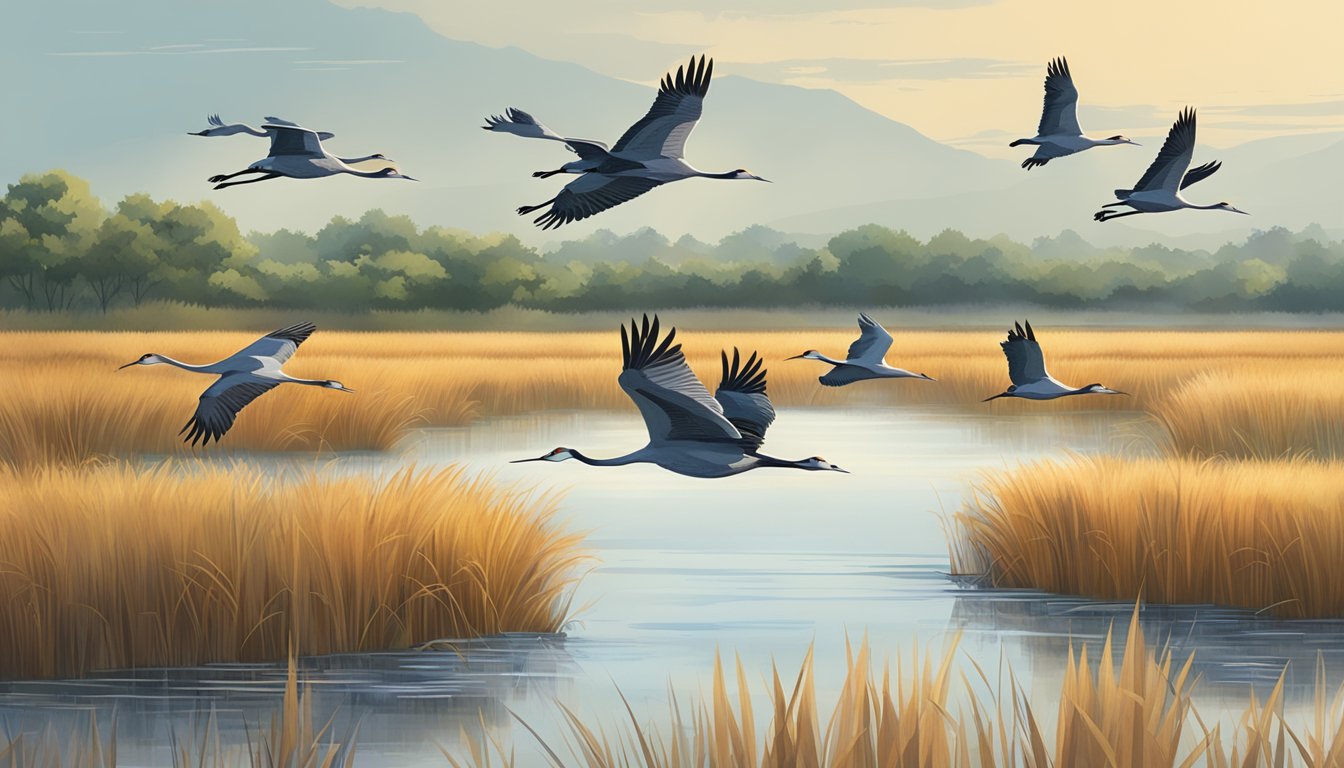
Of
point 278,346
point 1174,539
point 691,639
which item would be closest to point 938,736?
point 691,639

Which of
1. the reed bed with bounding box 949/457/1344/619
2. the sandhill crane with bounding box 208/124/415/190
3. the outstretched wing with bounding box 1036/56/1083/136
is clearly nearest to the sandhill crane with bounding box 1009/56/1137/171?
the outstretched wing with bounding box 1036/56/1083/136

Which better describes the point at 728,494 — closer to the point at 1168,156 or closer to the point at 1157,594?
the point at 1168,156

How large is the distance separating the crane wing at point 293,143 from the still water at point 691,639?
2.22 metres

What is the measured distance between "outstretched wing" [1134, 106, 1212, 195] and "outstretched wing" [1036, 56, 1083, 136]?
2.32ft

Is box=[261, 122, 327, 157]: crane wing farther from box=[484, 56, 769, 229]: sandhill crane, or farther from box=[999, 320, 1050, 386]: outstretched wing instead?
box=[999, 320, 1050, 386]: outstretched wing

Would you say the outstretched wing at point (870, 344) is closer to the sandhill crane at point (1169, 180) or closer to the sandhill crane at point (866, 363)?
the sandhill crane at point (866, 363)

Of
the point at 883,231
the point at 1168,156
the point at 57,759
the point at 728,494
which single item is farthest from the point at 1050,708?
the point at 883,231

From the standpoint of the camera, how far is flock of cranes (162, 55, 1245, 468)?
8289 millimetres

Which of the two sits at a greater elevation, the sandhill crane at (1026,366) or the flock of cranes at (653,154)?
the flock of cranes at (653,154)

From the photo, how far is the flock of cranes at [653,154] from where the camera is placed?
10.5 metres

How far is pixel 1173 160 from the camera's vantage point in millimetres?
14344

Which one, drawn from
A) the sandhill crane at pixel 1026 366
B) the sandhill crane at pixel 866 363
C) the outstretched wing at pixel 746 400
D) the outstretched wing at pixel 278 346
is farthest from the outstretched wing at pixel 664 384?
the sandhill crane at pixel 1026 366

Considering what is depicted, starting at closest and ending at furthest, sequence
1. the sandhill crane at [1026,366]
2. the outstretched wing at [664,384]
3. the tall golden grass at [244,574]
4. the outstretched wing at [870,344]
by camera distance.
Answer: the outstretched wing at [664,384] → the tall golden grass at [244,574] → the sandhill crane at [1026,366] → the outstretched wing at [870,344]

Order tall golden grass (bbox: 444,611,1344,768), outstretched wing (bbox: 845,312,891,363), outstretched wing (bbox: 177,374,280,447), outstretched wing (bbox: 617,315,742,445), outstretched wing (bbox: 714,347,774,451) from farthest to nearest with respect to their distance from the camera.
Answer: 1. outstretched wing (bbox: 845,312,891,363)
2. outstretched wing (bbox: 177,374,280,447)
3. outstretched wing (bbox: 714,347,774,451)
4. outstretched wing (bbox: 617,315,742,445)
5. tall golden grass (bbox: 444,611,1344,768)
